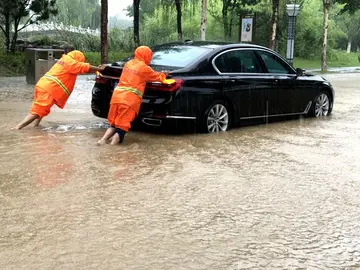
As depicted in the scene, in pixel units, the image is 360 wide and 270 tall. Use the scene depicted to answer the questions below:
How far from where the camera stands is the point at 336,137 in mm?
9273

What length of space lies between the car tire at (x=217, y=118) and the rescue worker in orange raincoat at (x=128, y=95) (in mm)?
1310

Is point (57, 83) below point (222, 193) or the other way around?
the other way around

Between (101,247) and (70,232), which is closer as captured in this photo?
(101,247)

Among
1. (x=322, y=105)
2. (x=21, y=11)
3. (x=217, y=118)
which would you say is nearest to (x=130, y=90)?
(x=217, y=118)

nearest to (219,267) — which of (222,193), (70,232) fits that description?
(70,232)

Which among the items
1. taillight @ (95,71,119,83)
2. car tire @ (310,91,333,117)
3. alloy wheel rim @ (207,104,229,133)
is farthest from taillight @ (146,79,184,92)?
car tire @ (310,91,333,117)

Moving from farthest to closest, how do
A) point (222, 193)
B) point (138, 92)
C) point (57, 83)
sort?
1. point (57, 83)
2. point (138, 92)
3. point (222, 193)

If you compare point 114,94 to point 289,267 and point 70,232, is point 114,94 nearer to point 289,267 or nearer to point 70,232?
point 70,232

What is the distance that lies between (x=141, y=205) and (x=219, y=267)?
4.92 feet

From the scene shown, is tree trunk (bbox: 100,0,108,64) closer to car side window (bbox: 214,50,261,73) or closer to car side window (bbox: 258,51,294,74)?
car side window (bbox: 258,51,294,74)

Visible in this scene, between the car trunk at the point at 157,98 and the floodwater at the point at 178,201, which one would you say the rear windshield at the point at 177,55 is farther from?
the floodwater at the point at 178,201

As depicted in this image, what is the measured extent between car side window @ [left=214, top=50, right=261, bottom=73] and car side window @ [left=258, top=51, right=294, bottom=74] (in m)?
0.25

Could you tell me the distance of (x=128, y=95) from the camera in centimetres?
789

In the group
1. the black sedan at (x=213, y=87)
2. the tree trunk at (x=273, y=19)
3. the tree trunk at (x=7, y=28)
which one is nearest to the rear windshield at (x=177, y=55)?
the black sedan at (x=213, y=87)
